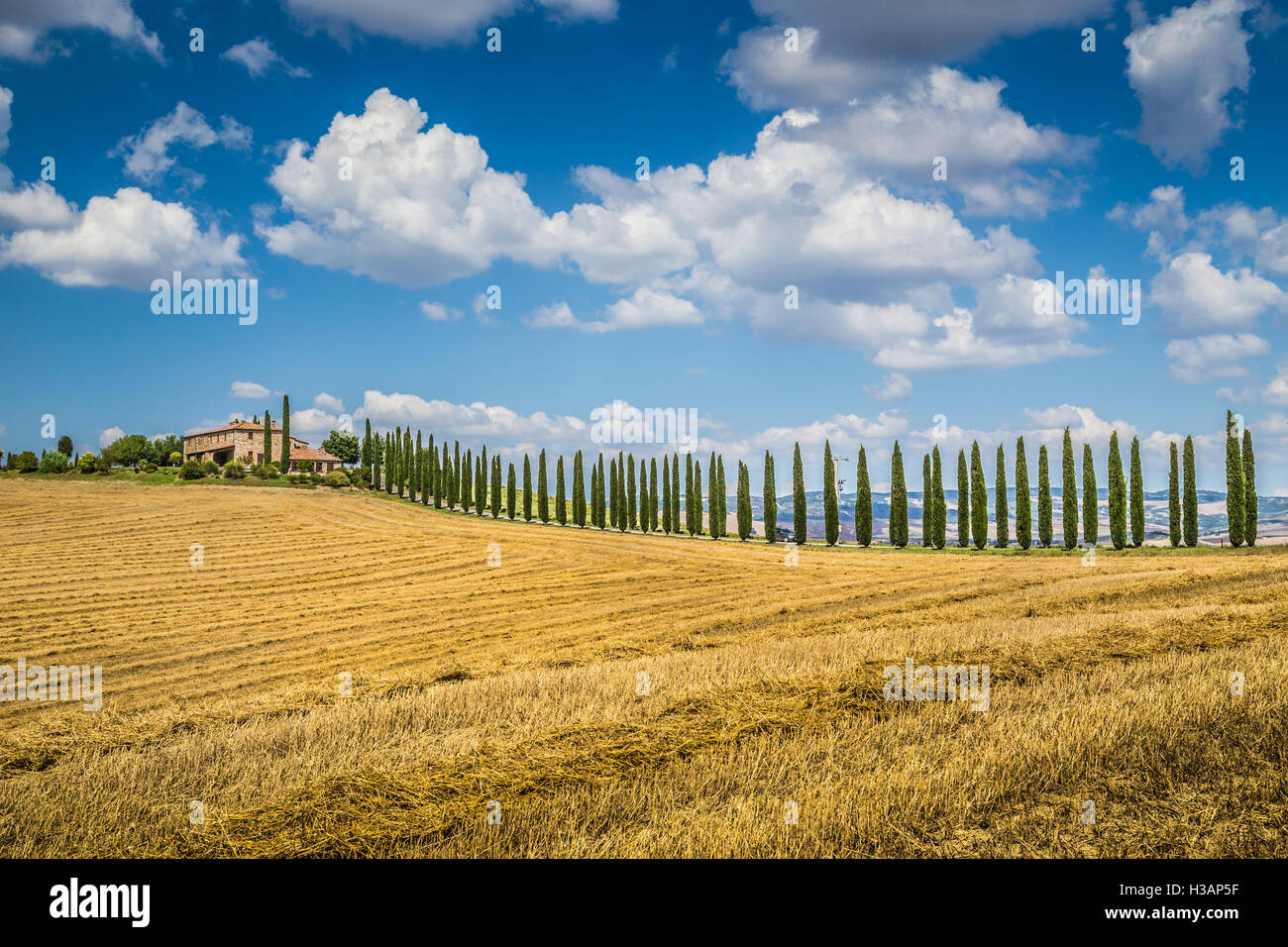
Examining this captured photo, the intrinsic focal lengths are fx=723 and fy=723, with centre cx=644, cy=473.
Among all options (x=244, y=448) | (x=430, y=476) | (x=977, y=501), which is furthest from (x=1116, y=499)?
(x=244, y=448)

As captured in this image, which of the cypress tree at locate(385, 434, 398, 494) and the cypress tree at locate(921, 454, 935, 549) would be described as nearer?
the cypress tree at locate(921, 454, 935, 549)

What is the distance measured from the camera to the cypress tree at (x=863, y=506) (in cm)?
5722

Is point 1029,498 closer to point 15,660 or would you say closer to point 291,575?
point 291,575

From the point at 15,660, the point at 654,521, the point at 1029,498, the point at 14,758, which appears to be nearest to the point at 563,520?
the point at 654,521

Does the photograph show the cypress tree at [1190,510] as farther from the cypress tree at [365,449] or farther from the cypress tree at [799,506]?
the cypress tree at [365,449]

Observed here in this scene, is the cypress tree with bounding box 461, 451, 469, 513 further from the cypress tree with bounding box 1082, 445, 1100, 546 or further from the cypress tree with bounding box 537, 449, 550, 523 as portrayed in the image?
the cypress tree with bounding box 1082, 445, 1100, 546

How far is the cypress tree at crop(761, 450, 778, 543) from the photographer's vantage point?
61812mm

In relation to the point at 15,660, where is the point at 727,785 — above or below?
above

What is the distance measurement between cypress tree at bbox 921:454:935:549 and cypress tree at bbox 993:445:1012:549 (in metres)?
4.71

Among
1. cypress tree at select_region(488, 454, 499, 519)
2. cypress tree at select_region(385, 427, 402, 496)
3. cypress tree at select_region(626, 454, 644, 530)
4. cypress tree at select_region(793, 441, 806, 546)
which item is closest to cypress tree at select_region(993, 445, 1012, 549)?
cypress tree at select_region(793, 441, 806, 546)

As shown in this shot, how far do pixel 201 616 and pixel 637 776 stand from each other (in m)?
21.0

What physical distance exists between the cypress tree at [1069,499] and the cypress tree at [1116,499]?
2472mm

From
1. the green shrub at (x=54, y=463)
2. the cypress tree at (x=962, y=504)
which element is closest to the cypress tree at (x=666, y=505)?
the cypress tree at (x=962, y=504)

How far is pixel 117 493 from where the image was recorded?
5300cm
